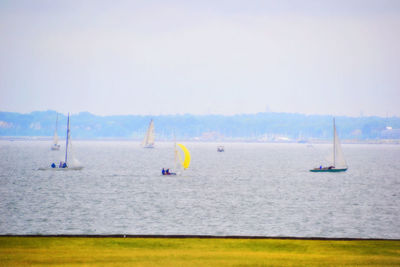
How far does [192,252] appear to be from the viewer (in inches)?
989

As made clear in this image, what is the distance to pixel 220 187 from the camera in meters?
87.2

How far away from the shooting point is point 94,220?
158 ft

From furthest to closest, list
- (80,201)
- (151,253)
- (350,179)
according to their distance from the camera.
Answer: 1. (350,179)
2. (80,201)
3. (151,253)

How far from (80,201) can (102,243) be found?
38.2 metres

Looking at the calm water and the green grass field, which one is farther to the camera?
the calm water

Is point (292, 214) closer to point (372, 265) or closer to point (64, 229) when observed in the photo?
point (64, 229)

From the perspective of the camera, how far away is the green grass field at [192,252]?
23.3m

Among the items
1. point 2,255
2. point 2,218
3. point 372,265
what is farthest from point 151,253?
point 2,218

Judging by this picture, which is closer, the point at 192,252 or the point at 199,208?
the point at 192,252

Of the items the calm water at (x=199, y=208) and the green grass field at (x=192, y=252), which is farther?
the calm water at (x=199, y=208)

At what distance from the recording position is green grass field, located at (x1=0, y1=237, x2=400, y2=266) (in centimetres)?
2331

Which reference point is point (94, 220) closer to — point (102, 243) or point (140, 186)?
point (102, 243)

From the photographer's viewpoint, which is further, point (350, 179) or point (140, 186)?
point (350, 179)

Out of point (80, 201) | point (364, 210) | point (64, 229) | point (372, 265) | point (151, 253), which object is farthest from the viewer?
point (80, 201)
